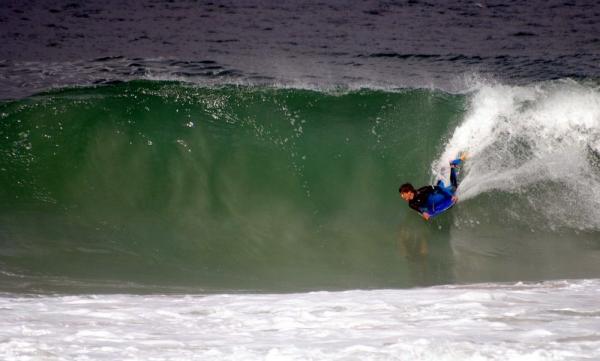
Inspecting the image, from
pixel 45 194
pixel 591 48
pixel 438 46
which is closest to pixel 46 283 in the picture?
pixel 45 194

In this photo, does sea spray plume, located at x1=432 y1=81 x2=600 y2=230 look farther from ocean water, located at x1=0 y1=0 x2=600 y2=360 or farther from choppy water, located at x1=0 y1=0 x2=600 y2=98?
choppy water, located at x1=0 y1=0 x2=600 y2=98

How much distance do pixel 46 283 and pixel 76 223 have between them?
6.40 ft

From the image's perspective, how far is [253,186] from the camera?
424 inches

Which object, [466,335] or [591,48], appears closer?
[466,335]

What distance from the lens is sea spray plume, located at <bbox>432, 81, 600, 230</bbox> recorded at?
10211 mm

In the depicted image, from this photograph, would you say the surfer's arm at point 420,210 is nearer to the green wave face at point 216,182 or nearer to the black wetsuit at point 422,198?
the black wetsuit at point 422,198

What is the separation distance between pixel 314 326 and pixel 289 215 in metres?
4.96

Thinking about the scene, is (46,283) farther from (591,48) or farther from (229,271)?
(591,48)

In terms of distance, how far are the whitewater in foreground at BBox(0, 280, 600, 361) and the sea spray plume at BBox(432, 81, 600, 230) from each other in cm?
371

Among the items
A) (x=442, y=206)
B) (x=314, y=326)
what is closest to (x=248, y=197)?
(x=442, y=206)

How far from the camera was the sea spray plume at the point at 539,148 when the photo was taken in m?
10.2

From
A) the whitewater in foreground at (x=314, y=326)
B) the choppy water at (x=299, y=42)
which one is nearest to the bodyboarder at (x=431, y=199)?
the whitewater in foreground at (x=314, y=326)

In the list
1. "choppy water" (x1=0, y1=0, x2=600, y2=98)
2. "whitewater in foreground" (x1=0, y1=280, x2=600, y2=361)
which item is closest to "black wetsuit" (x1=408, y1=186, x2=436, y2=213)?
"whitewater in foreground" (x1=0, y1=280, x2=600, y2=361)

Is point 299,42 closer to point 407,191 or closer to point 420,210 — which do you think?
point 420,210
